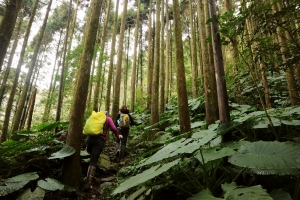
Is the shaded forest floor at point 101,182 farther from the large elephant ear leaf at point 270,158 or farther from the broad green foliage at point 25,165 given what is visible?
the large elephant ear leaf at point 270,158

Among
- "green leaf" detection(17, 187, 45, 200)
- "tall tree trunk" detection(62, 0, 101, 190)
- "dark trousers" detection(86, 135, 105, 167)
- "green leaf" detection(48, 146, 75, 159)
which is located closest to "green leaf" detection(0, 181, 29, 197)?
"green leaf" detection(17, 187, 45, 200)

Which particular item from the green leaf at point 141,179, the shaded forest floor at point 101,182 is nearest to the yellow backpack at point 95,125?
the shaded forest floor at point 101,182

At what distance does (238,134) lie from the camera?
3658mm

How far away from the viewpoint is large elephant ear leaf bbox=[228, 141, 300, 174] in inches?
57.8

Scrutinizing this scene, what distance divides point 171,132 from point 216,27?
3574 millimetres

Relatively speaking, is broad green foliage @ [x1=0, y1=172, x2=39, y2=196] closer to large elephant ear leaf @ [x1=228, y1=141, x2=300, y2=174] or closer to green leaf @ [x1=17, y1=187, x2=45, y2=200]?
green leaf @ [x1=17, y1=187, x2=45, y2=200]

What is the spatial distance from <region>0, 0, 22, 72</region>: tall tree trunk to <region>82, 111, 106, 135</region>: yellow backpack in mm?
2008

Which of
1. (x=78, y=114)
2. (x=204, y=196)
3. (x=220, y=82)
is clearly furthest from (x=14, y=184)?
(x=220, y=82)

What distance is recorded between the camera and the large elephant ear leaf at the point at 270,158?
1.47 metres

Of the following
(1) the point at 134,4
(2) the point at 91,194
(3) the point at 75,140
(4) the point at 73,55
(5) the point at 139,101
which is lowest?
(2) the point at 91,194

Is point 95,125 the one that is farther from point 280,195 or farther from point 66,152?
point 280,195

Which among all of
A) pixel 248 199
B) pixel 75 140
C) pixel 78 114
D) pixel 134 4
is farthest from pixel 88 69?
pixel 134 4

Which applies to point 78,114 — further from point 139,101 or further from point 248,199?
point 139,101

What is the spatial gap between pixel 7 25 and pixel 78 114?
1854 millimetres
